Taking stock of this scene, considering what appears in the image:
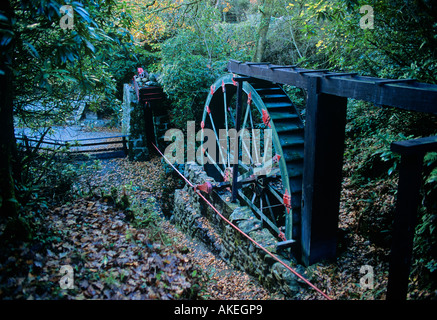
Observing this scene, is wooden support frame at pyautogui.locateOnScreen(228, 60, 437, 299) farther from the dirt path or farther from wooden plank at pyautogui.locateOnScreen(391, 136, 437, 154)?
Result: the dirt path

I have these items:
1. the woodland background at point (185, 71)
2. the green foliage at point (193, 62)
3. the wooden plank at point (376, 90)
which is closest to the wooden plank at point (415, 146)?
the wooden plank at point (376, 90)

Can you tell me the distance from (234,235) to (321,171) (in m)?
2.15

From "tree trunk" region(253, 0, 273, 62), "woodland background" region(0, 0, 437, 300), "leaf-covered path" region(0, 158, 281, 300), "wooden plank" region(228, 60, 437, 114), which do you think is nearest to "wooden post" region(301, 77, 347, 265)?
"wooden plank" region(228, 60, 437, 114)

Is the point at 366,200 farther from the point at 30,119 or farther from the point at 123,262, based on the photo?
the point at 30,119

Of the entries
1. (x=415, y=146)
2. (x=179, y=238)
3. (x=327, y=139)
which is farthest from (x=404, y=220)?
(x=179, y=238)

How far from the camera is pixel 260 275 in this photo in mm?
4348

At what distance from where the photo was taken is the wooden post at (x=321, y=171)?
3641 millimetres

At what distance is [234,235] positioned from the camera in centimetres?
517

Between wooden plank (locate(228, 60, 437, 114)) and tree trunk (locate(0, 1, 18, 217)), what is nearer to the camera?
wooden plank (locate(228, 60, 437, 114))

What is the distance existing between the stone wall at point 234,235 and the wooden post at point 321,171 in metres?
0.43

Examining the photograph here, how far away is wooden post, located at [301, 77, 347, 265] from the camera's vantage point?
3641 mm

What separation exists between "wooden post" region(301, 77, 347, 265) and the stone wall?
43 centimetres
